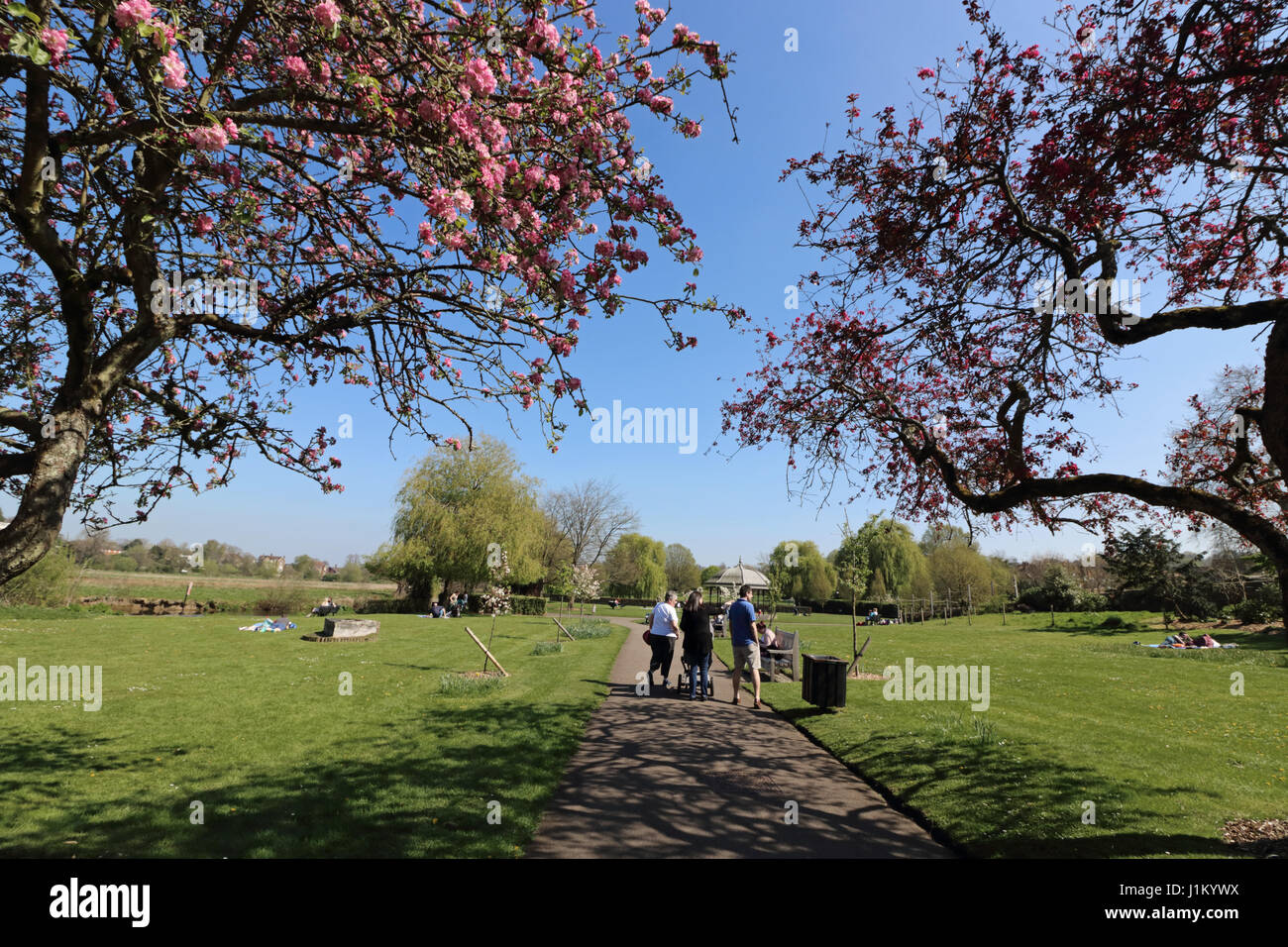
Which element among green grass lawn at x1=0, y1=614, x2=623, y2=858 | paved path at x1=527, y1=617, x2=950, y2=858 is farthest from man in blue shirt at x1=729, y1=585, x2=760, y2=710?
green grass lawn at x1=0, y1=614, x2=623, y2=858

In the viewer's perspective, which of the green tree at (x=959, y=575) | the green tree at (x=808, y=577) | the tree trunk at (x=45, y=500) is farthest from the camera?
the green tree at (x=808, y=577)

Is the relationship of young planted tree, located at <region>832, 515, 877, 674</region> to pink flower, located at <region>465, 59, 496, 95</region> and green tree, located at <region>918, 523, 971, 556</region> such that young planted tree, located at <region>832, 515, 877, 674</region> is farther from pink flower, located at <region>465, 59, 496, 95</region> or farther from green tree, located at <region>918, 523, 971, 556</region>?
pink flower, located at <region>465, 59, 496, 95</region>

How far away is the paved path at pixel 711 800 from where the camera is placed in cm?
446

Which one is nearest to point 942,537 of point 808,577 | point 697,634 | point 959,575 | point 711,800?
point 697,634

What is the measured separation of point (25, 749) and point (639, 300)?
373 inches

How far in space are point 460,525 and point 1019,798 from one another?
3750 cm

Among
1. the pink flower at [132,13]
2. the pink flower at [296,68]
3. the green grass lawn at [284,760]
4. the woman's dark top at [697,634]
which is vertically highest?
the pink flower at [296,68]

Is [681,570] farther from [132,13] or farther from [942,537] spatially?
[132,13]

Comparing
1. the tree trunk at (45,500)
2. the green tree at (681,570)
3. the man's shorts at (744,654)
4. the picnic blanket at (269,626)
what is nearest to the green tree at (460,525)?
the picnic blanket at (269,626)

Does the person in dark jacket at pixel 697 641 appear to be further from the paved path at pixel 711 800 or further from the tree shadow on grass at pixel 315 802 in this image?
the tree shadow on grass at pixel 315 802

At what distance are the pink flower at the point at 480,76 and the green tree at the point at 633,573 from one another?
63.8 metres

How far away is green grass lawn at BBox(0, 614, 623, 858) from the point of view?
4547 mm

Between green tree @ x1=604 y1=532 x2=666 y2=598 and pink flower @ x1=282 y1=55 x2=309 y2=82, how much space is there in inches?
2508

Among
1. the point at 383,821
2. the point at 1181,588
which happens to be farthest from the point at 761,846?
the point at 1181,588
